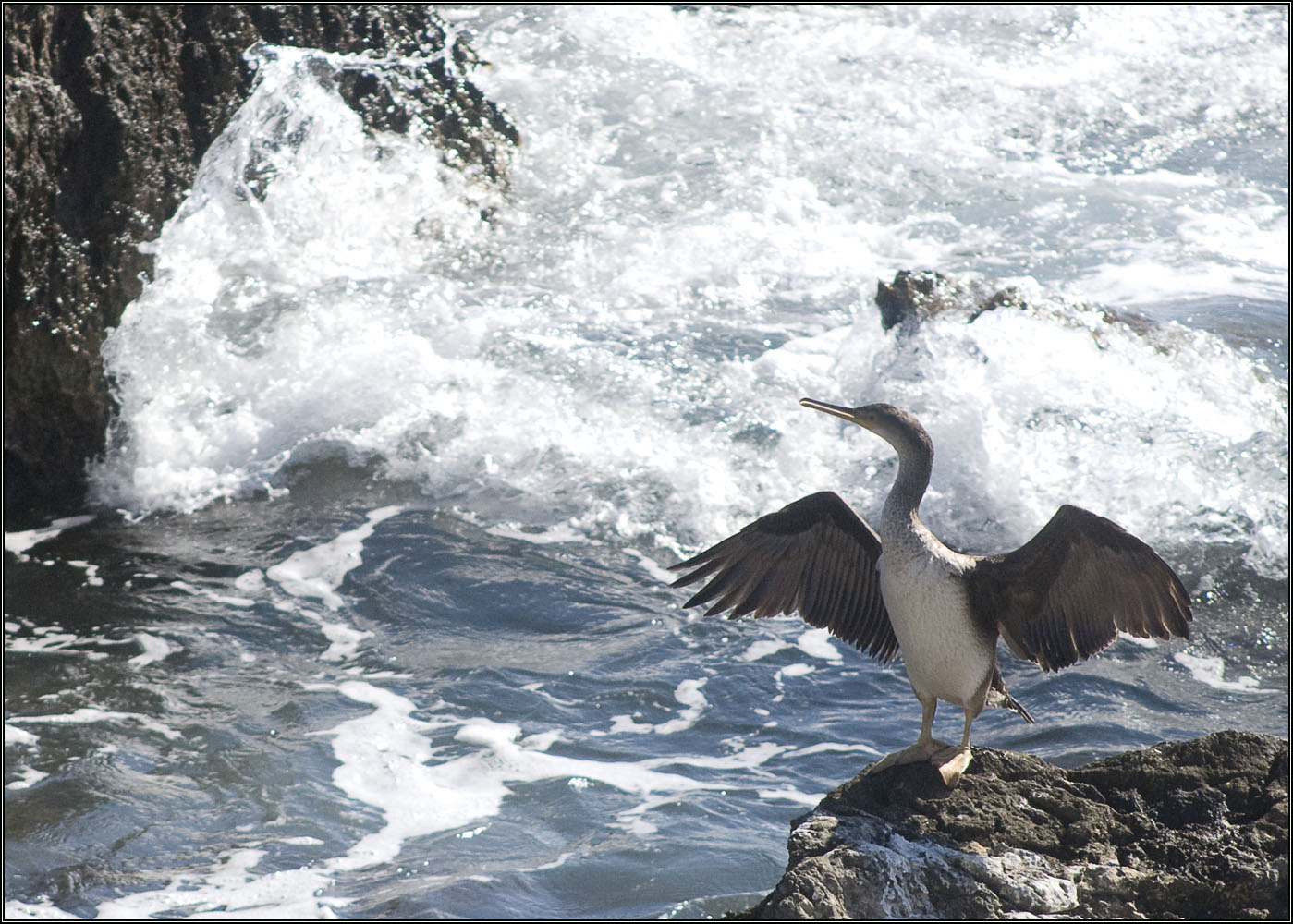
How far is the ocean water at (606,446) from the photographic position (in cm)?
505

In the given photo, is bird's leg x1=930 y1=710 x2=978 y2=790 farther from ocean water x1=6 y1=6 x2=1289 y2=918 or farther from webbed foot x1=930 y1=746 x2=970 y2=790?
ocean water x1=6 y1=6 x2=1289 y2=918

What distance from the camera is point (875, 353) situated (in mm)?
8945

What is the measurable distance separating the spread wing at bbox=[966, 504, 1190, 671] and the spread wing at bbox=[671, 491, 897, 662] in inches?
17.6

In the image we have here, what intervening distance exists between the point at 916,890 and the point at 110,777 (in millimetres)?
3664

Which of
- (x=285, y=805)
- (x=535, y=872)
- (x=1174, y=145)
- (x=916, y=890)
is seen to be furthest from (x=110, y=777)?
(x=1174, y=145)

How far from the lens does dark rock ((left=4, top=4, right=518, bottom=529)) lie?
23.8ft

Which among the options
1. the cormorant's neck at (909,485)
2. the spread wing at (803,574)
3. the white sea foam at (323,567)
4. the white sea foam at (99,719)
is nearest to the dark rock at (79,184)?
the white sea foam at (323,567)

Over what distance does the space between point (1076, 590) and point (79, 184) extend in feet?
21.6

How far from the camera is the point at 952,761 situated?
3.34 meters

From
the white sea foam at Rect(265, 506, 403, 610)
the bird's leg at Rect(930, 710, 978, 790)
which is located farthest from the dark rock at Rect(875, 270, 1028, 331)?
the bird's leg at Rect(930, 710, 978, 790)

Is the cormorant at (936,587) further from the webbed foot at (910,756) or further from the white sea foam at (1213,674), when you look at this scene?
the white sea foam at (1213,674)

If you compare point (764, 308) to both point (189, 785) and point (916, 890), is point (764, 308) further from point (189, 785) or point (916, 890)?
point (916, 890)

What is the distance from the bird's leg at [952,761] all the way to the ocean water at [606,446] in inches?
49.4

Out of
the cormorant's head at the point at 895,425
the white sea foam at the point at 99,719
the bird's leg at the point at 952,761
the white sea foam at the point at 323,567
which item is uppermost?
the cormorant's head at the point at 895,425
